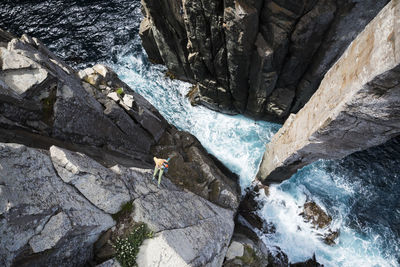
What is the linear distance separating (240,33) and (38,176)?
13.9m

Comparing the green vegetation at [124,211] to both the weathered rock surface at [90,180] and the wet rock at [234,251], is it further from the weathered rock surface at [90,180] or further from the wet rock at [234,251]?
the wet rock at [234,251]

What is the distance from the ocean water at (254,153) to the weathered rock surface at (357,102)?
628 centimetres

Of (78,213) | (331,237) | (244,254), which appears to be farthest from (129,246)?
(331,237)

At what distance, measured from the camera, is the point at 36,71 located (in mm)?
11062

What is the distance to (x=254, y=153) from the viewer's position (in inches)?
847

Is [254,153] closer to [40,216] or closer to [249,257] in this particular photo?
[249,257]

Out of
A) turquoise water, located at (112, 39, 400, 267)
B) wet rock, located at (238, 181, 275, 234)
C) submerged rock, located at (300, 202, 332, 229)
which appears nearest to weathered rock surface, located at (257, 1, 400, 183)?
wet rock, located at (238, 181, 275, 234)

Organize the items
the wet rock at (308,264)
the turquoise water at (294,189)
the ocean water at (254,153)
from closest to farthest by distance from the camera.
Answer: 1. the wet rock at (308,264)
2. the turquoise water at (294,189)
3. the ocean water at (254,153)

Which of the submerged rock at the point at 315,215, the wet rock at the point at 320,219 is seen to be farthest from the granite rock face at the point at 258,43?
the wet rock at the point at 320,219

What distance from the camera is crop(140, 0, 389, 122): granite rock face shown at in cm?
1383

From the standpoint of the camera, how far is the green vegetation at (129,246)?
9.62 metres

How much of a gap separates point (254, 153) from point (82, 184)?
50.8ft

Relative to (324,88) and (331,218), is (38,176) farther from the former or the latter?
(331,218)

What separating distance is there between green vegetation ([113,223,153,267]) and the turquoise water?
11.0m
